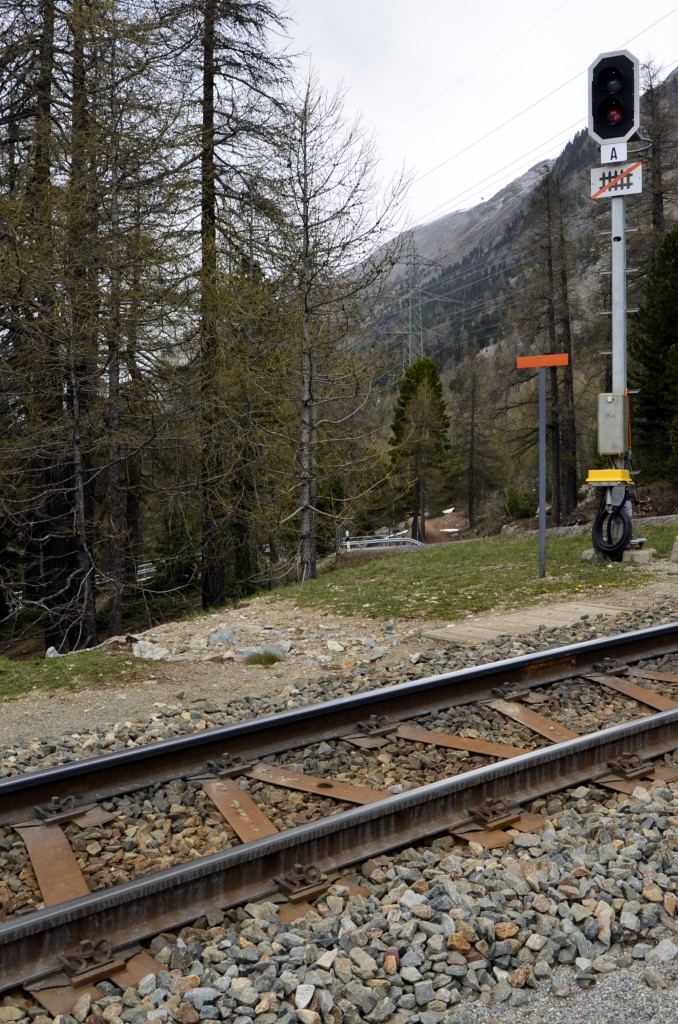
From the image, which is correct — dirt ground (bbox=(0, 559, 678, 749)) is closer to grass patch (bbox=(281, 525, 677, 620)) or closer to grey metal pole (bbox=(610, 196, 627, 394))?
grass patch (bbox=(281, 525, 677, 620))

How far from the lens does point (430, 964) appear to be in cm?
297

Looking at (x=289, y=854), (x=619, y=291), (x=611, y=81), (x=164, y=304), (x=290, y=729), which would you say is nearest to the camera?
(x=289, y=854)

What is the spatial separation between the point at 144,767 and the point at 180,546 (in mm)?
15334

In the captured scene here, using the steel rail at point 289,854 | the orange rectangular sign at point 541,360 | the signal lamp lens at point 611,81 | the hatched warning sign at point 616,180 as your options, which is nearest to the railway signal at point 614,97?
the signal lamp lens at point 611,81

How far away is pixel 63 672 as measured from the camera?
784 cm

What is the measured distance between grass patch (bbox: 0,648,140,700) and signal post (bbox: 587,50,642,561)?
679 cm

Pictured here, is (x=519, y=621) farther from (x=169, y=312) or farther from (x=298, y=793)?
(x=169, y=312)

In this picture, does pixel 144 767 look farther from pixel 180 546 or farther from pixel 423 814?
pixel 180 546

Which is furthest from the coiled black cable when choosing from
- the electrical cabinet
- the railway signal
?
the railway signal

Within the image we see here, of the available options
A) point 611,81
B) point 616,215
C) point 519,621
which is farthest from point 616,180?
point 519,621

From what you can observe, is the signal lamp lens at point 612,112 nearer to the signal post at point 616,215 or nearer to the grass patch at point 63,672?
the signal post at point 616,215

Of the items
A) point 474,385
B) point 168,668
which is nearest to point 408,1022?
point 168,668

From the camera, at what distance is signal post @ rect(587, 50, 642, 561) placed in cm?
1159

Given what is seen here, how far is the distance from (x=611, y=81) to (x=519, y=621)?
7437 mm
